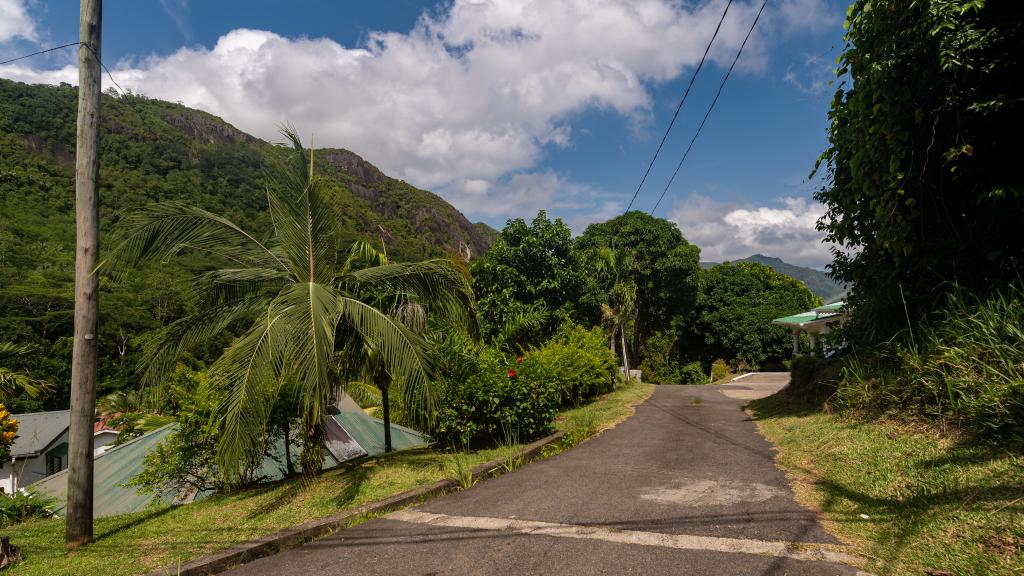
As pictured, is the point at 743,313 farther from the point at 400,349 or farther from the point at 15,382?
the point at 15,382

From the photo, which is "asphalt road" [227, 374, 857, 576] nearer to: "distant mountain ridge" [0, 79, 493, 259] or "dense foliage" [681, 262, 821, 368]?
"distant mountain ridge" [0, 79, 493, 259]

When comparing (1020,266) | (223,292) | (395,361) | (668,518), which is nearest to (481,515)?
(668,518)

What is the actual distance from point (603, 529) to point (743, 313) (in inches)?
1401

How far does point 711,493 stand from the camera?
17.6ft

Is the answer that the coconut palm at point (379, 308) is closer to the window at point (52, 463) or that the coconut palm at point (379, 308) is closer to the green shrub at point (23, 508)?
the green shrub at point (23, 508)

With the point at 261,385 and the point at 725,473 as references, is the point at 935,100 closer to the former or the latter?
the point at 725,473

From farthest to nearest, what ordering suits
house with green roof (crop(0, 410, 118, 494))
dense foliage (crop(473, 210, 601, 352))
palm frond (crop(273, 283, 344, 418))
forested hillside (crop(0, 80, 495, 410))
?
forested hillside (crop(0, 80, 495, 410)) → house with green roof (crop(0, 410, 118, 494)) → dense foliage (crop(473, 210, 601, 352)) → palm frond (crop(273, 283, 344, 418))

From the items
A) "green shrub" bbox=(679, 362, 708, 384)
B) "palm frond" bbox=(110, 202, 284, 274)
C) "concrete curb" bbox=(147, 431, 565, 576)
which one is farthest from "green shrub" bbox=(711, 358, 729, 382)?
"palm frond" bbox=(110, 202, 284, 274)

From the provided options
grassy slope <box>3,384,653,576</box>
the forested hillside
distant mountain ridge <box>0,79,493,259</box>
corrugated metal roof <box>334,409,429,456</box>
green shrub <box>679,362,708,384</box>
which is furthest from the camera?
distant mountain ridge <box>0,79,493,259</box>

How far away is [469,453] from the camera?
8266 millimetres

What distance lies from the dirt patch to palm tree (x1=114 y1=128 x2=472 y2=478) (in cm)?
292

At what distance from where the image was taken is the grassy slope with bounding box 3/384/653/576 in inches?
188

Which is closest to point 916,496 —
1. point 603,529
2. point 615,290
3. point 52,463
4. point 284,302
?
point 603,529

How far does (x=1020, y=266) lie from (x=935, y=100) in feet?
7.50
